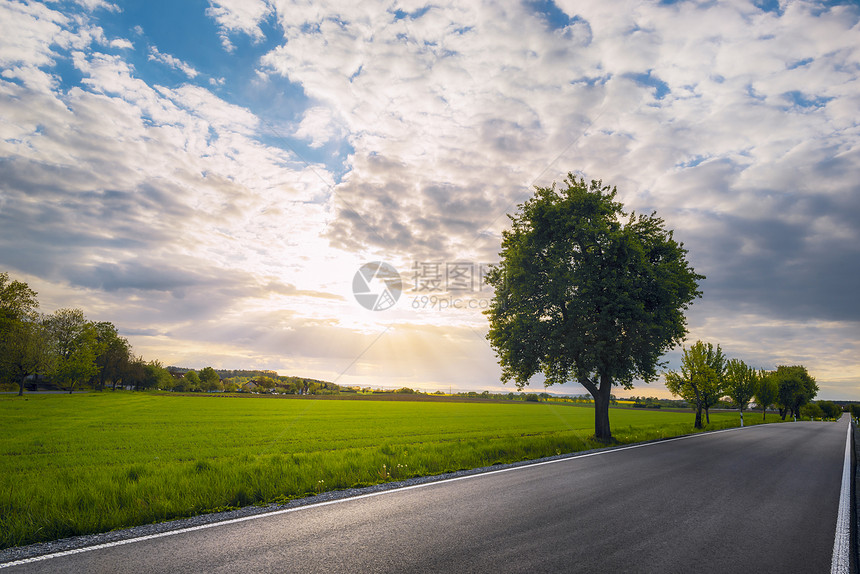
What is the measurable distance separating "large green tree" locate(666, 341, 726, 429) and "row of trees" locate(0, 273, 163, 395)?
258 ft

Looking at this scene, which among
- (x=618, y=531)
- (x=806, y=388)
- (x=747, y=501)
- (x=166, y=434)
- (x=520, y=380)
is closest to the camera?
(x=618, y=531)

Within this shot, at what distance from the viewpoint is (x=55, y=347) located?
7419cm

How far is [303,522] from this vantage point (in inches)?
267

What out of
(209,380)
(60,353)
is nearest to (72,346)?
(60,353)

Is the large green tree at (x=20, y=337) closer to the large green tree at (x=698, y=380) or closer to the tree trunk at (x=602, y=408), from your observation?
the tree trunk at (x=602, y=408)

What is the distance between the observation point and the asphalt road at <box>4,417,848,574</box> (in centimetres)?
512

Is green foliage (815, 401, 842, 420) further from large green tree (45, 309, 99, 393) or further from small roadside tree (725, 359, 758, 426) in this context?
large green tree (45, 309, 99, 393)

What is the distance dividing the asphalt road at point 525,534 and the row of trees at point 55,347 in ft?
222

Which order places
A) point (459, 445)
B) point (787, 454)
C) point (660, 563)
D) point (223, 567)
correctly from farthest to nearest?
point (787, 454) → point (459, 445) → point (660, 563) → point (223, 567)

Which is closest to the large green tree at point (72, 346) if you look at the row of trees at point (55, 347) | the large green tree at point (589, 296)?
the row of trees at point (55, 347)

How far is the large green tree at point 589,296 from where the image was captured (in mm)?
20922

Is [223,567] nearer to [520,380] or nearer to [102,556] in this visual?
[102,556]

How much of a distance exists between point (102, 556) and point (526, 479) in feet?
27.8

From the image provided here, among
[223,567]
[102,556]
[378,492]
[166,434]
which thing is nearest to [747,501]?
[378,492]
